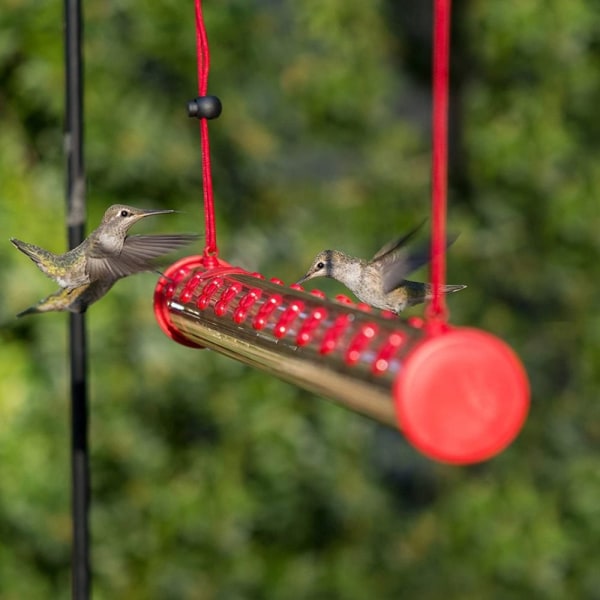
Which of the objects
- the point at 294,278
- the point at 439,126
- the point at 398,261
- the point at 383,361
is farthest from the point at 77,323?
the point at 294,278

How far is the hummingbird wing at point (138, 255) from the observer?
4.44 ft

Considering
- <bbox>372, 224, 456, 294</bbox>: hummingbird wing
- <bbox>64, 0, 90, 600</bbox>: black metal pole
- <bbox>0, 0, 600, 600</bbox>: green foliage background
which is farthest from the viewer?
<bbox>0, 0, 600, 600</bbox>: green foliage background

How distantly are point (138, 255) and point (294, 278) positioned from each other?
2101 millimetres

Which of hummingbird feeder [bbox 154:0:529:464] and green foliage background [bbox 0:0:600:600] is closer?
hummingbird feeder [bbox 154:0:529:464]

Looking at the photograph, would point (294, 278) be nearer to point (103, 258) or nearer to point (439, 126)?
point (103, 258)

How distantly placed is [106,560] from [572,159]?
221cm

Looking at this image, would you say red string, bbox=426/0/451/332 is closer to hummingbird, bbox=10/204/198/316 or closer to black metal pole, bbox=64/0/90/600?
hummingbird, bbox=10/204/198/316

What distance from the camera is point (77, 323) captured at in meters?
1.71

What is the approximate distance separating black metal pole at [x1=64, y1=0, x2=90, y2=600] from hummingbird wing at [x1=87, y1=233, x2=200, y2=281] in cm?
22

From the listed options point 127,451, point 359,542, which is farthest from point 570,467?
point 127,451

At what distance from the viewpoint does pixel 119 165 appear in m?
3.15

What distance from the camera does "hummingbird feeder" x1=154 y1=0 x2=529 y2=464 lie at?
2.88 feet

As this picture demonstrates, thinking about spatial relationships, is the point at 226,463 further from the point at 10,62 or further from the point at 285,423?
the point at 10,62

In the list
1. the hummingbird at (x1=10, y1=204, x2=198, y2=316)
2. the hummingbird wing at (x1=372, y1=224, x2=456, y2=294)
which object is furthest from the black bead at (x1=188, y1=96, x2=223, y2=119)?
the hummingbird wing at (x1=372, y1=224, x2=456, y2=294)
